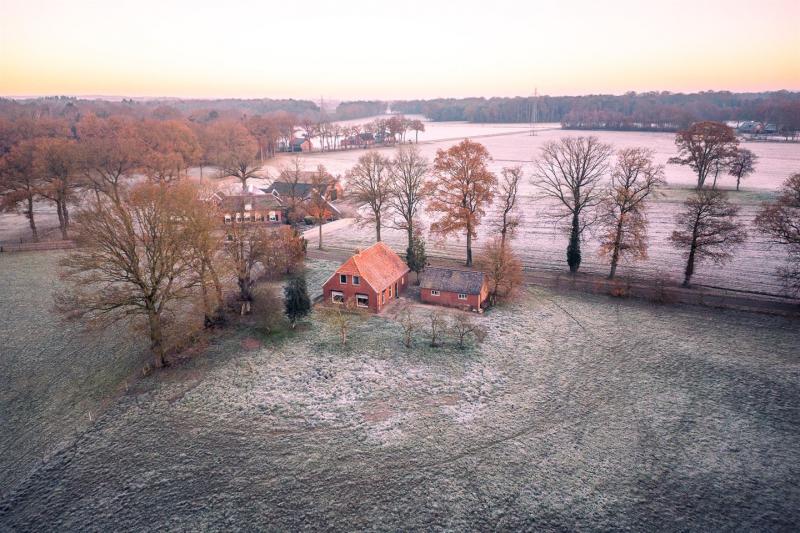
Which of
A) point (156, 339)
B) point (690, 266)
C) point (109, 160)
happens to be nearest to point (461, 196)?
point (690, 266)

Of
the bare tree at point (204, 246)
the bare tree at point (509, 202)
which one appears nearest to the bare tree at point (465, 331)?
the bare tree at point (509, 202)

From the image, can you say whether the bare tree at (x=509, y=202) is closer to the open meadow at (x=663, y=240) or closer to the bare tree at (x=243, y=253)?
the open meadow at (x=663, y=240)

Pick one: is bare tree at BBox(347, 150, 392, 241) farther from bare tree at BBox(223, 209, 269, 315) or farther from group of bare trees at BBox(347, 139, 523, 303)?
bare tree at BBox(223, 209, 269, 315)

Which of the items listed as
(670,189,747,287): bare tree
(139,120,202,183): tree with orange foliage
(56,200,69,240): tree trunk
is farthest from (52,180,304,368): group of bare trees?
(139,120,202,183): tree with orange foliage

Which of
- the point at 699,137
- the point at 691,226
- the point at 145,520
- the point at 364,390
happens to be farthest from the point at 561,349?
the point at 699,137

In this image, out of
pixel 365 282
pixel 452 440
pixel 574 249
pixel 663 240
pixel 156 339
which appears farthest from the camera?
pixel 663 240

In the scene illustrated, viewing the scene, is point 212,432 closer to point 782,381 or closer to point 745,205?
point 782,381

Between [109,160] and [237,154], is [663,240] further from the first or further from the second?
[109,160]
